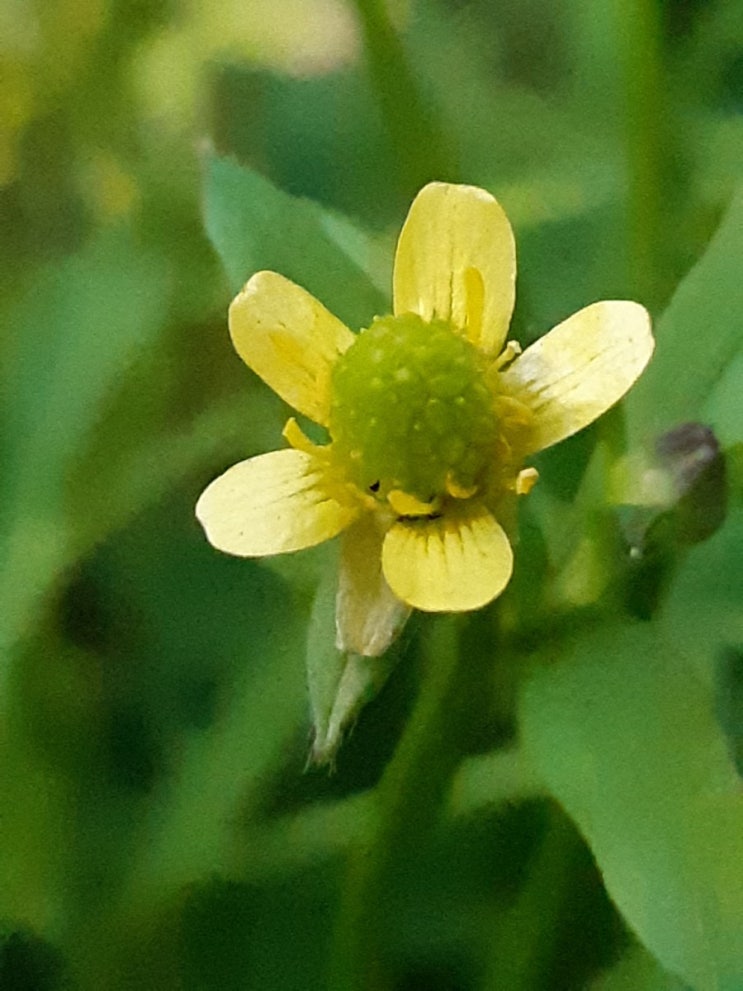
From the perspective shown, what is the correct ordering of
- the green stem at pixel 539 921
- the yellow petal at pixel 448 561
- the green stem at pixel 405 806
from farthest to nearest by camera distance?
the green stem at pixel 539 921
the green stem at pixel 405 806
the yellow petal at pixel 448 561

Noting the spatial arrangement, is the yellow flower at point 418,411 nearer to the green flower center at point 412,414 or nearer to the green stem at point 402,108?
the green flower center at point 412,414

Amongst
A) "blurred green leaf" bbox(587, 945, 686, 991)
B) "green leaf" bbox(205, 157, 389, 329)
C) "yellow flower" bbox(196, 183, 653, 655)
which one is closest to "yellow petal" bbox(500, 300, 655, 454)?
"yellow flower" bbox(196, 183, 653, 655)

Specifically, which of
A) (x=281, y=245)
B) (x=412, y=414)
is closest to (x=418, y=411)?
(x=412, y=414)

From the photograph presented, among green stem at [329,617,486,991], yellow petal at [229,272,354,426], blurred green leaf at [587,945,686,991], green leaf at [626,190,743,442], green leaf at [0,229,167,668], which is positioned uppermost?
yellow petal at [229,272,354,426]

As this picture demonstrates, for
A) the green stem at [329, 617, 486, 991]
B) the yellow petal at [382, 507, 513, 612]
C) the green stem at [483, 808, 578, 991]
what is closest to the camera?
the yellow petal at [382, 507, 513, 612]

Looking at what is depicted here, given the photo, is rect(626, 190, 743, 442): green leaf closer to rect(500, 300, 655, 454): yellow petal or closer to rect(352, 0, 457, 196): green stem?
rect(500, 300, 655, 454): yellow petal

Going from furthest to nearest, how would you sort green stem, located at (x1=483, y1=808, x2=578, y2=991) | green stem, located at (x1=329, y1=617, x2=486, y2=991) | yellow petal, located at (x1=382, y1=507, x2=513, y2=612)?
1. green stem, located at (x1=483, y1=808, x2=578, y2=991)
2. green stem, located at (x1=329, y1=617, x2=486, y2=991)
3. yellow petal, located at (x1=382, y1=507, x2=513, y2=612)

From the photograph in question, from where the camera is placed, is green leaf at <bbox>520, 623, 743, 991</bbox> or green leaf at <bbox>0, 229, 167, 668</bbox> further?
green leaf at <bbox>0, 229, 167, 668</bbox>

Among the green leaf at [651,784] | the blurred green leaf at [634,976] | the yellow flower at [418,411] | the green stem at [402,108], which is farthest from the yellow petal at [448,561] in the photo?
the green stem at [402,108]

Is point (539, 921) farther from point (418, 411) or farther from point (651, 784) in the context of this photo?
point (418, 411)
